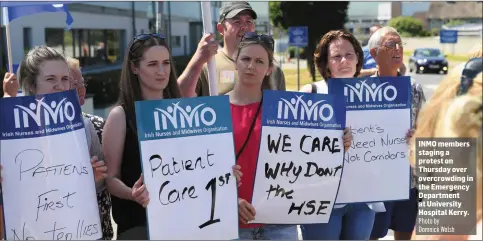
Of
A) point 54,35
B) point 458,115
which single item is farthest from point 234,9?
point 54,35

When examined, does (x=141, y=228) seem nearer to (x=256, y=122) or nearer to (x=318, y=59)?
(x=256, y=122)

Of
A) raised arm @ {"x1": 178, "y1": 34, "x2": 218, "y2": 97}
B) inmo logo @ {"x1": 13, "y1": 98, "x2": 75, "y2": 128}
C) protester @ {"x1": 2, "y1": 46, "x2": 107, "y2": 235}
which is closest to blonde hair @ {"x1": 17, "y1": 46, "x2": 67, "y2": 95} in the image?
protester @ {"x1": 2, "y1": 46, "x2": 107, "y2": 235}

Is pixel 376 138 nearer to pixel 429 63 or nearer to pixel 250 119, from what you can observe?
pixel 250 119

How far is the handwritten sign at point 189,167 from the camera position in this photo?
2.47 meters

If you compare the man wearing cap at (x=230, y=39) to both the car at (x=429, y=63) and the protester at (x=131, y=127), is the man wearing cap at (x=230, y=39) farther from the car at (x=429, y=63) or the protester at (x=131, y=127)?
the car at (x=429, y=63)

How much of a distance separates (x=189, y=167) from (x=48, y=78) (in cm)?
82

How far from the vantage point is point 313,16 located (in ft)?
96.0

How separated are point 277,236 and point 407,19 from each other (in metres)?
53.3

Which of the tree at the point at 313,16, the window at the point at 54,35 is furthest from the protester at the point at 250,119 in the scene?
the tree at the point at 313,16

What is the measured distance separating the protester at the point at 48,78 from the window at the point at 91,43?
815 inches

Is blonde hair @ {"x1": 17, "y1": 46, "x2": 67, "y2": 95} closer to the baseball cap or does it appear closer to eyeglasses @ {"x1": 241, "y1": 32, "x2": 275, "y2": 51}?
eyeglasses @ {"x1": 241, "y1": 32, "x2": 275, "y2": 51}

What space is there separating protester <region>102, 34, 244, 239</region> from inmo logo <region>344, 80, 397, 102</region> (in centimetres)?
81

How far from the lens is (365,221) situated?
316 centimetres

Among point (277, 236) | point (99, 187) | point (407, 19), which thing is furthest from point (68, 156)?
point (407, 19)
